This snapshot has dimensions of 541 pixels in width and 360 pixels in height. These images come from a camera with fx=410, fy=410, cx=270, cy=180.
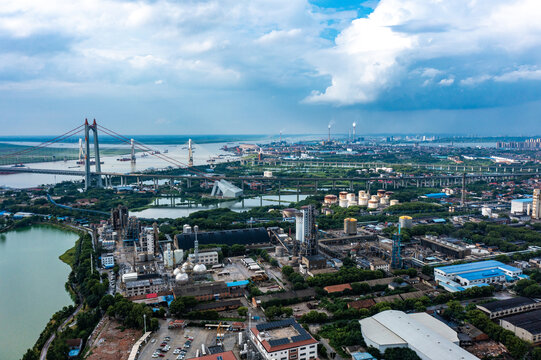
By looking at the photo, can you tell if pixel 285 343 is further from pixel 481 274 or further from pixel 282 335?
pixel 481 274

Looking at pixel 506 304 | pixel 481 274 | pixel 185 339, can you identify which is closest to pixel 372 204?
pixel 481 274

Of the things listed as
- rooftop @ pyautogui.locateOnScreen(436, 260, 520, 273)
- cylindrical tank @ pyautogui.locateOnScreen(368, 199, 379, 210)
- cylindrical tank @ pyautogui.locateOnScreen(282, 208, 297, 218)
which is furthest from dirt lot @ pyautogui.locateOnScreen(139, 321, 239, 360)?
cylindrical tank @ pyautogui.locateOnScreen(368, 199, 379, 210)

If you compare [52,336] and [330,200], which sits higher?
[330,200]

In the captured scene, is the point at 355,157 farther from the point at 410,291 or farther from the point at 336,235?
the point at 410,291

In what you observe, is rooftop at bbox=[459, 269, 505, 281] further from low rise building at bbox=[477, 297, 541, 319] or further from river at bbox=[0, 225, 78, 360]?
A: river at bbox=[0, 225, 78, 360]

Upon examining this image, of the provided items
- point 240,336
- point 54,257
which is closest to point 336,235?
point 240,336

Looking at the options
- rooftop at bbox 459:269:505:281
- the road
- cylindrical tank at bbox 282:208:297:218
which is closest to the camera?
the road
